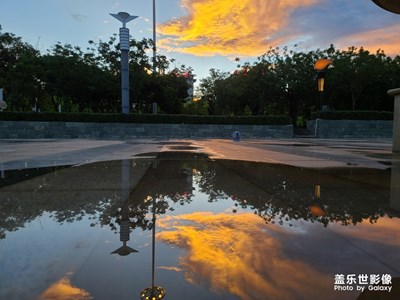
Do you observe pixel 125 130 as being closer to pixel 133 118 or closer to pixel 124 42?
pixel 133 118

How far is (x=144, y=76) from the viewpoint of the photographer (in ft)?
105

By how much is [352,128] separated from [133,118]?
849 inches

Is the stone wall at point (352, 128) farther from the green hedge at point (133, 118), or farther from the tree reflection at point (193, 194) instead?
the tree reflection at point (193, 194)

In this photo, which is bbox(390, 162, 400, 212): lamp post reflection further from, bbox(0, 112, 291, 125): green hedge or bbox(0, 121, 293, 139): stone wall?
bbox(0, 112, 291, 125): green hedge

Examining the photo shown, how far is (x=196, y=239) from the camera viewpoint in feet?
8.21

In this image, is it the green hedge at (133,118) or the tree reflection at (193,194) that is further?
the green hedge at (133,118)

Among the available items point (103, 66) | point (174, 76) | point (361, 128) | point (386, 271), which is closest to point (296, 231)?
point (386, 271)

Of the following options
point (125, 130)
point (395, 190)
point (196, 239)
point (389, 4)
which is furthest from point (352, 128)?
point (196, 239)

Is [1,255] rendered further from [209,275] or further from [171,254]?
[209,275]

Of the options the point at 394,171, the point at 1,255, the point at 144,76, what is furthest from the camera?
the point at 144,76

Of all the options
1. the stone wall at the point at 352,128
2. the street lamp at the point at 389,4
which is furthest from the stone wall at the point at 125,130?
the street lamp at the point at 389,4

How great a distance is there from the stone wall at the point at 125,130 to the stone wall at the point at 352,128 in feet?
11.5

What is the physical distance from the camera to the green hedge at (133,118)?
83.9ft

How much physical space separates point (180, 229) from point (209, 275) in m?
0.94
